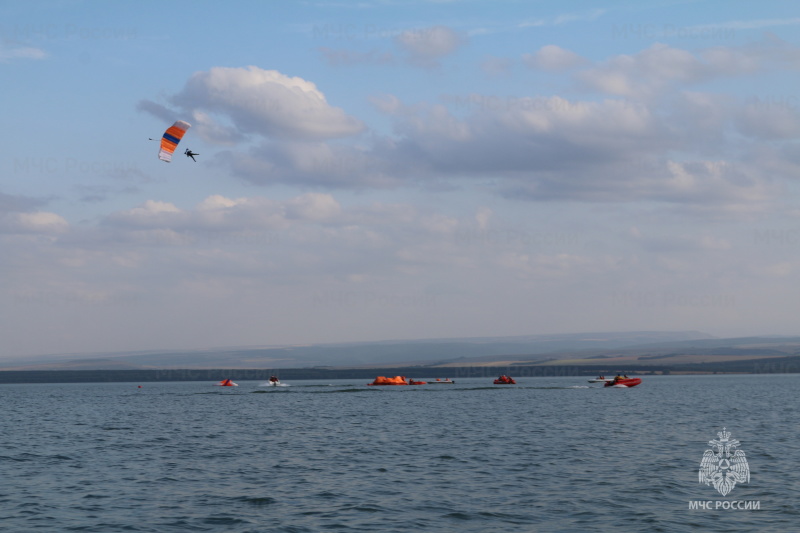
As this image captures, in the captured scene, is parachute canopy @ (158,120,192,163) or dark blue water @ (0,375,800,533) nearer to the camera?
dark blue water @ (0,375,800,533)

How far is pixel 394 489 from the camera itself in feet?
138

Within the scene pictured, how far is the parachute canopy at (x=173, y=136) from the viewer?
261 ft

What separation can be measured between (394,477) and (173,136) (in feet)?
168

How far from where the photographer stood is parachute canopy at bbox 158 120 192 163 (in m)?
79.6

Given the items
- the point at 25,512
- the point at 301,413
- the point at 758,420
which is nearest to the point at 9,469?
the point at 25,512

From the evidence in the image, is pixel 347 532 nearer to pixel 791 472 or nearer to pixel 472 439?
pixel 791 472

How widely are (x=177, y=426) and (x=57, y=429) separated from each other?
13.0 metres

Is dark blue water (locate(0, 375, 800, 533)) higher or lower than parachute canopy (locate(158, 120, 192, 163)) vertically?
lower

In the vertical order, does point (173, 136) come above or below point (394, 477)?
above

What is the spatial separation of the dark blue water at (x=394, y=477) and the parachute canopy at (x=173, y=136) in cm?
2811

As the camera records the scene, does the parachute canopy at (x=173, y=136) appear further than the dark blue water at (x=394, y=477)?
Yes

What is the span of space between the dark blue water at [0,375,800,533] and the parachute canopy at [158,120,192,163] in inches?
1107

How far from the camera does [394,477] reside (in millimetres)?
46125

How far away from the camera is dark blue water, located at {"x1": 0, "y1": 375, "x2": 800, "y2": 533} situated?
→ 34.6m
